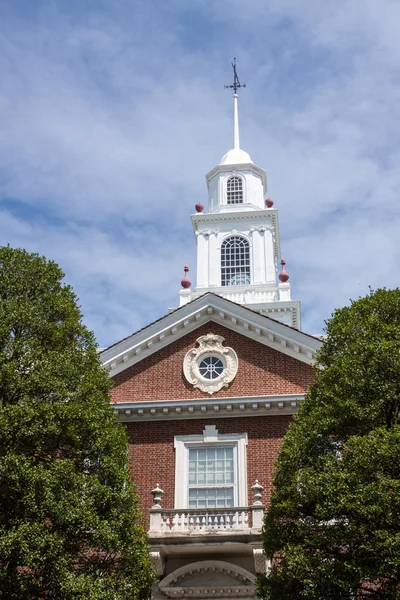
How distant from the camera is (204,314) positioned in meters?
23.7

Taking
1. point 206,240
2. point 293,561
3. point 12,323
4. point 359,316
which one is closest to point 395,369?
point 359,316

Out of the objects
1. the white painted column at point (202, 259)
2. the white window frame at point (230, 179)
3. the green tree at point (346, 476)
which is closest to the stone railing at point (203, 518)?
the green tree at point (346, 476)

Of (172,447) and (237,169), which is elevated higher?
(237,169)

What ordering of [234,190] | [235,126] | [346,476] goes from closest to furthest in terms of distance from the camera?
[346,476] < [234,190] < [235,126]

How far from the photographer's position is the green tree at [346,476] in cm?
1359

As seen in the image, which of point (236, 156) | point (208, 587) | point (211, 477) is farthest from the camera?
point (236, 156)

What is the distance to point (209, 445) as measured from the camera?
21.8 metres

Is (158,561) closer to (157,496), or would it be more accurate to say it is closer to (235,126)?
(157,496)

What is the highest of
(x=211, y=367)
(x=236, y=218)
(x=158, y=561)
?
(x=236, y=218)

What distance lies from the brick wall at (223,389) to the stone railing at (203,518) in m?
3.76

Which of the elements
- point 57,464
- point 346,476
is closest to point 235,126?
point 57,464

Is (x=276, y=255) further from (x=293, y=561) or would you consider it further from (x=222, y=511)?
(x=293, y=561)

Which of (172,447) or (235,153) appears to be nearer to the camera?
(172,447)

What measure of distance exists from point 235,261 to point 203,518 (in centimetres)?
1811
